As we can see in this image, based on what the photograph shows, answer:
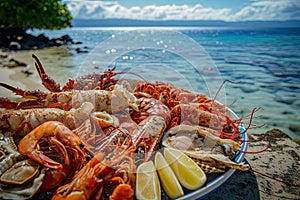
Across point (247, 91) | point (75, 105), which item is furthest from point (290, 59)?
point (75, 105)

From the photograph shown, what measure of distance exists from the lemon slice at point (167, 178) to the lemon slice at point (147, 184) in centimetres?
5

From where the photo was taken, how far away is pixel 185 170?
6.08ft

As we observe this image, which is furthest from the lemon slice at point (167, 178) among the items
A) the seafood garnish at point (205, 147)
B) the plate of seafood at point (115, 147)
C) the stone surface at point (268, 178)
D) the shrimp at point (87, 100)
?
the shrimp at point (87, 100)

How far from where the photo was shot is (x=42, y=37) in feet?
86.7

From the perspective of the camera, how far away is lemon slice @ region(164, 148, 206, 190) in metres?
1.79

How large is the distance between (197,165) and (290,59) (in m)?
14.9

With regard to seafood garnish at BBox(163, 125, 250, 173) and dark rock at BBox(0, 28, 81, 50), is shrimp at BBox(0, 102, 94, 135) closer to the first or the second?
seafood garnish at BBox(163, 125, 250, 173)

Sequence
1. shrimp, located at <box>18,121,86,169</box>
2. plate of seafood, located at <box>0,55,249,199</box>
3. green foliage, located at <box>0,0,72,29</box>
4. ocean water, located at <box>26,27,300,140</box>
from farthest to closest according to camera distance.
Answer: green foliage, located at <box>0,0,72,29</box> < ocean water, located at <box>26,27,300,140</box> < shrimp, located at <box>18,121,86,169</box> < plate of seafood, located at <box>0,55,249,199</box>

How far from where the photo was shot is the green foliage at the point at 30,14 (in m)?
21.5

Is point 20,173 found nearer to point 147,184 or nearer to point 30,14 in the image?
point 147,184

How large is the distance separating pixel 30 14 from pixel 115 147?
78.2 feet

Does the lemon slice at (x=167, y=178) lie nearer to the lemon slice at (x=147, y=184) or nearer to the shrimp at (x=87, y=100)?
the lemon slice at (x=147, y=184)

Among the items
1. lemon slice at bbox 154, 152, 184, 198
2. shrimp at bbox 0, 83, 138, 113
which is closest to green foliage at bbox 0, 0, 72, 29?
shrimp at bbox 0, 83, 138, 113

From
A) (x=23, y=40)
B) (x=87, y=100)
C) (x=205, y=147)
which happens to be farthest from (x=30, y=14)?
(x=205, y=147)
